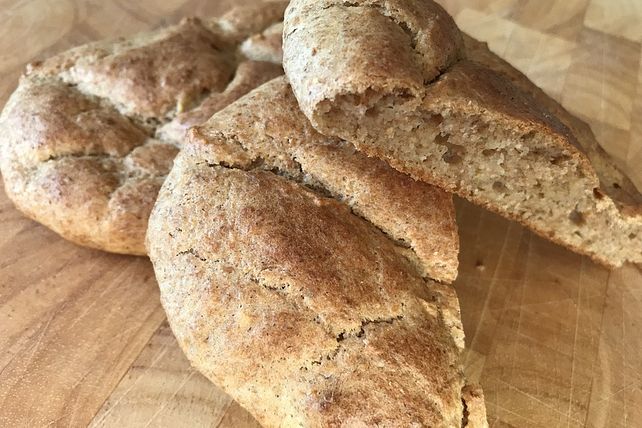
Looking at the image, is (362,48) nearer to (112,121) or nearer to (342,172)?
(342,172)

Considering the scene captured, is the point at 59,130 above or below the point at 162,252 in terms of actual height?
above

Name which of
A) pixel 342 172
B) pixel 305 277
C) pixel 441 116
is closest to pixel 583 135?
pixel 441 116

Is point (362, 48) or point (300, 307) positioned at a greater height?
point (362, 48)

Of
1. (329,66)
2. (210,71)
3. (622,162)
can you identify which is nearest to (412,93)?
(329,66)

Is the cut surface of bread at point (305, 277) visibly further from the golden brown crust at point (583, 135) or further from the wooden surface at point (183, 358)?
the golden brown crust at point (583, 135)

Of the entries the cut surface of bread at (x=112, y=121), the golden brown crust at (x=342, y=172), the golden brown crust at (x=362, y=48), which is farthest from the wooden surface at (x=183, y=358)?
the golden brown crust at (x=362, y=48)

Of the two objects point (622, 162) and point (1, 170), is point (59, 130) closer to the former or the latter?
point (1, 170)
